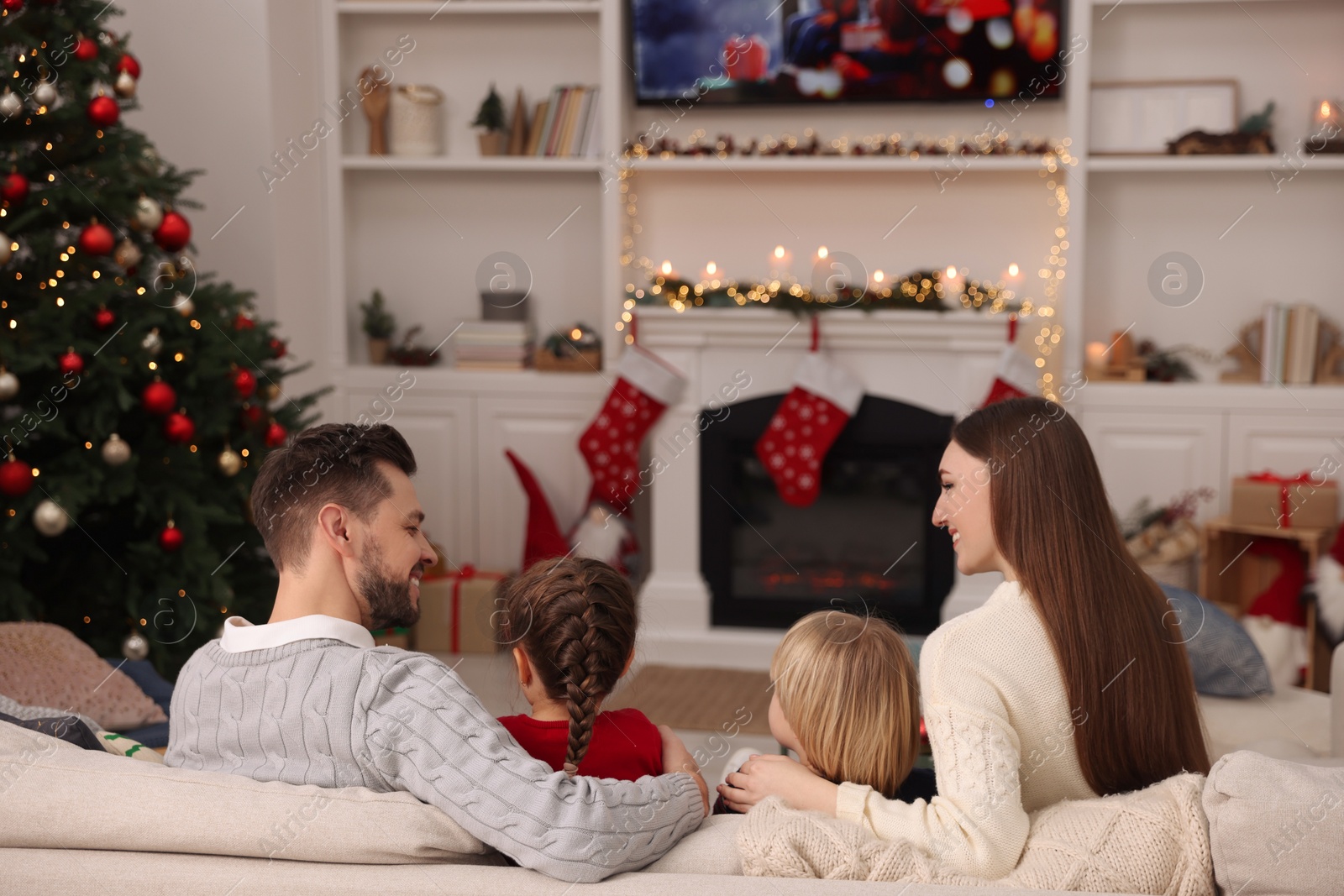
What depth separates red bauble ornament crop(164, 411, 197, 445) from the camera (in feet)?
9.38

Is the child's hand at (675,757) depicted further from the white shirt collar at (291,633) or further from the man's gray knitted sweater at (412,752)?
the white shirt collar at (291,633)

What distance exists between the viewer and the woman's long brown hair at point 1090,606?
4.65ft

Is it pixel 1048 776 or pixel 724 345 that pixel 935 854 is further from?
pixel 724 345

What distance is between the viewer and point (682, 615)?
4207 millimetres

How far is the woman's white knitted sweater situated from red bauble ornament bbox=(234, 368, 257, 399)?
2107 mm

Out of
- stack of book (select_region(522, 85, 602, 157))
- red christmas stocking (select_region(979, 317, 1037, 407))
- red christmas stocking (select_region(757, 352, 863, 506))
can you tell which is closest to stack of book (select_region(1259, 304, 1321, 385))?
red christmas stocking (select_region(979, 317, 1037, 407))

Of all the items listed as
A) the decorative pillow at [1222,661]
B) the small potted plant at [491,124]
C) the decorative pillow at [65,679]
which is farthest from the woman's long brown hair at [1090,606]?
the small potted plant at [491,124]

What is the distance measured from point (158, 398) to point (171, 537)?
1.08 ft

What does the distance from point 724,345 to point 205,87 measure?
1.93 meters

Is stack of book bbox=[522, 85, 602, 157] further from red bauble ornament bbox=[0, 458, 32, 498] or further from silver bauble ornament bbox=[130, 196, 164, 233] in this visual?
red bauble ornament bbox=[0, 458, 32, 498]

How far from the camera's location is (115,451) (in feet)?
8.99

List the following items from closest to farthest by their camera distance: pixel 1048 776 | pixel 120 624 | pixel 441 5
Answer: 1. pixel 1048 776
2. pixel 120 624
3. pixel 441 5

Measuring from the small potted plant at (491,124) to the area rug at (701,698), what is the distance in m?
1.94

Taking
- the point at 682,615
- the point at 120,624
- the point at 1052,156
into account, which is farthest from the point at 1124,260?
the point at 120,624
